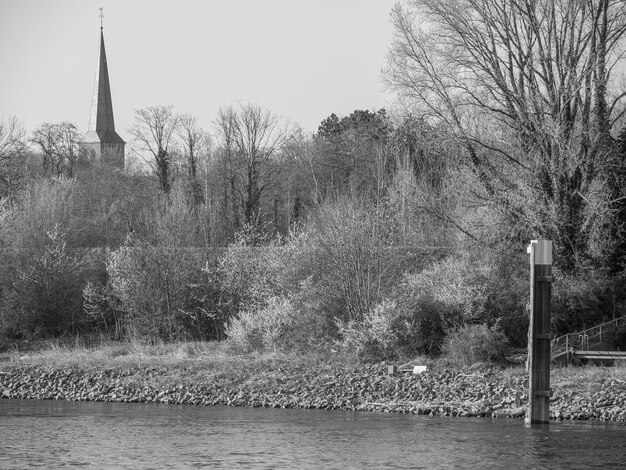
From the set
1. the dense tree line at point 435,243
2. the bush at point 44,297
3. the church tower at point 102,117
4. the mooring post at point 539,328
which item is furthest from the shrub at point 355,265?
the church tower at point 102,117

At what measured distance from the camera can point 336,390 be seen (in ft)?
112

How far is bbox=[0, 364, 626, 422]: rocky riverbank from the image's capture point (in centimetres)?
3034

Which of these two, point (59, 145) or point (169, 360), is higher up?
point (59, 145)

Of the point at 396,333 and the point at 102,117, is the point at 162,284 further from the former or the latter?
the point at 102,117

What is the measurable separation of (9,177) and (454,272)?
35966 mm

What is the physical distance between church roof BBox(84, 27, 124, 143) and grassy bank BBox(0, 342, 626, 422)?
78.1 metres

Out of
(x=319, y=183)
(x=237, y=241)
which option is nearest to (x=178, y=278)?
(x=237, y=241)

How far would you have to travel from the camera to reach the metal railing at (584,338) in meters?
35.8

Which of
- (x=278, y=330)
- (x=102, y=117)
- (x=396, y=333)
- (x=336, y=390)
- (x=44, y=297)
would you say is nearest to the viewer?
(x=336, y=390)

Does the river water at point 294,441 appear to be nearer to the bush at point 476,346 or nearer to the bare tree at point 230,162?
the bush at point 476,346

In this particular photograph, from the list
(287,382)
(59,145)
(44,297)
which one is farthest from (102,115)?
(287,382)

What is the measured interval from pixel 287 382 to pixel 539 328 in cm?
1194

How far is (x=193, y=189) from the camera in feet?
244

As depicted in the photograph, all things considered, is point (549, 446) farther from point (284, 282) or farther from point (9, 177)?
point (9, 177)
